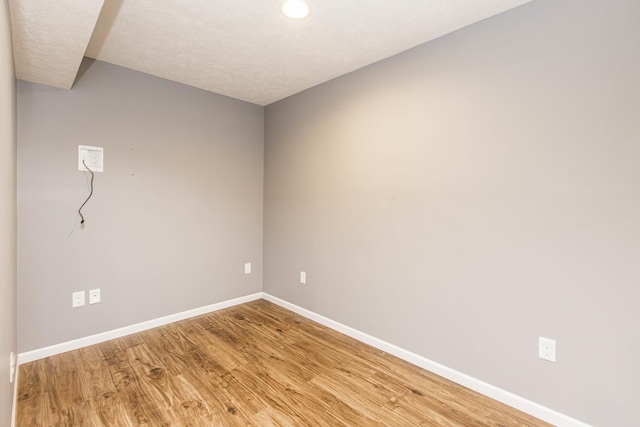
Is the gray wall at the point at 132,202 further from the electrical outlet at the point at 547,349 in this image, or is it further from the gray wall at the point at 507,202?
the electrical outlet at the point at 547,349

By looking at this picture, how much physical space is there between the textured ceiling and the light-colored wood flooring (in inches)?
81.2

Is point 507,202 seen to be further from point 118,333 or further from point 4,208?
point 118,333

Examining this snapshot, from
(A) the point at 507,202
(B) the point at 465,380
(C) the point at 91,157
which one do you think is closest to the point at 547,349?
(B) the point at 465,380

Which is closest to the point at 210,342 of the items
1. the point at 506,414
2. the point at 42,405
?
the point at 42,405

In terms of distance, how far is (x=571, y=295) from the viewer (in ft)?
5.35

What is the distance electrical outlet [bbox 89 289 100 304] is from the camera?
2531 millimetres

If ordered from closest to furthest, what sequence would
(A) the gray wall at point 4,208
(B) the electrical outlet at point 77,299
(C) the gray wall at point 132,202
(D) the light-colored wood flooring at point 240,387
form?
(A) the gray wall at point 4,208 → (D) the light-colored wood flooring at point 240,387 → (C) the gray wall at point 132,202 → (B) the electrical outlet at point 77,299

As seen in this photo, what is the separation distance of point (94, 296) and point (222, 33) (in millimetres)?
2313

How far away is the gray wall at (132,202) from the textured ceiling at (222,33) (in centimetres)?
27

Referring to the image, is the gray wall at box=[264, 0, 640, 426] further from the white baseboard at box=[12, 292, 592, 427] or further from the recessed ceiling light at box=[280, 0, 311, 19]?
the recessed ceiling light at box=[280, 0, 311, 19]

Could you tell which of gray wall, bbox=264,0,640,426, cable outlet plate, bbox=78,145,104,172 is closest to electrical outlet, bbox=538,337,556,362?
gray wall, bbox=264,0,640,426

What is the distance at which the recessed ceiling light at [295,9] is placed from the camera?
69.7 inches

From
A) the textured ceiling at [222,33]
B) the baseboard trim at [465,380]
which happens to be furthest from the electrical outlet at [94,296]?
the baseboard trim at [465,380]

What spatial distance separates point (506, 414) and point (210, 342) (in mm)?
2177
